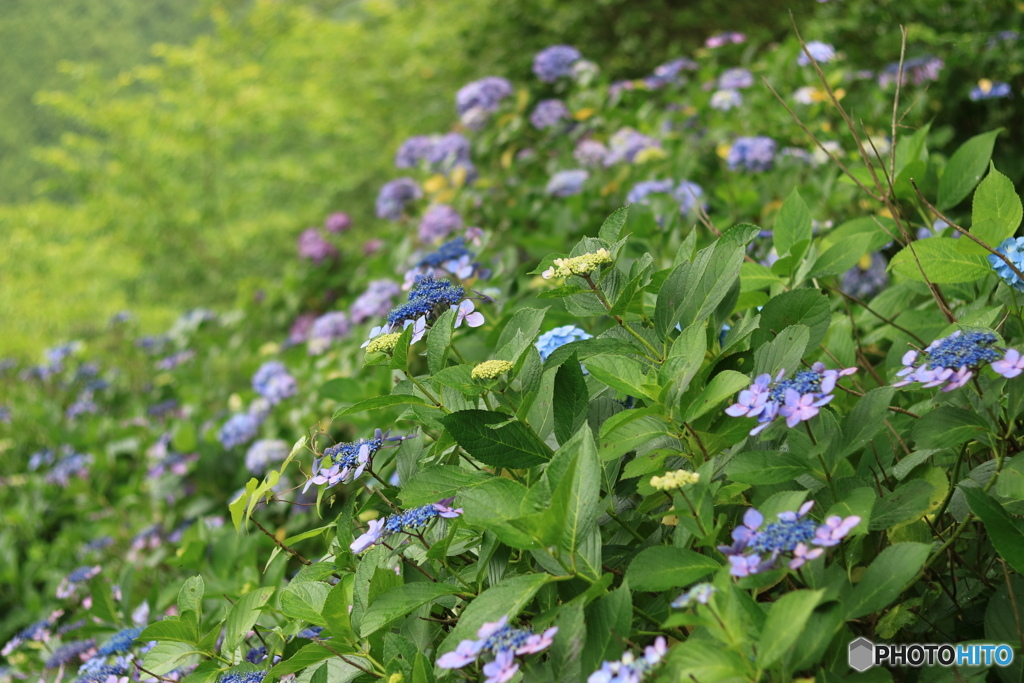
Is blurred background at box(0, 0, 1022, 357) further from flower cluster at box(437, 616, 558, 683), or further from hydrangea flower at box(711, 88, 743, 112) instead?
flower cluster at box(437, 616, 558, 683)

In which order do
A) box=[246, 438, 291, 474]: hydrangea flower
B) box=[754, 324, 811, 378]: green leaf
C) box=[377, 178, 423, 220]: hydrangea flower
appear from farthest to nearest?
1. box=[377, 178, 423, 220]: hydrangea flower
2. box=[246, 438, 291, 474]: hydrangea flower
3. box=[754, 324, 811, 378]: green leaf

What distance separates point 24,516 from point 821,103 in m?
3.08

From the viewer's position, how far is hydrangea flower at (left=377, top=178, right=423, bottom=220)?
313 cm

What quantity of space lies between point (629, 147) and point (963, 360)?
2096mm

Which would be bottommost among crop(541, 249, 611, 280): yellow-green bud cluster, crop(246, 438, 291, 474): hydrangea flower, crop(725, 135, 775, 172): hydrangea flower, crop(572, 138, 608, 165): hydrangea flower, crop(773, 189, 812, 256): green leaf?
crop(246, 438, 291, 474): hydrangea flower

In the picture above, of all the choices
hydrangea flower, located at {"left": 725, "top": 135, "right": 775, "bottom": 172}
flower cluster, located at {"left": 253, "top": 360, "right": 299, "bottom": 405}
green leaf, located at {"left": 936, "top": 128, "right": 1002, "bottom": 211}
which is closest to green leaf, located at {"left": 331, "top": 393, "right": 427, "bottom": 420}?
A: green leaf, located at {"left": 936, "top": 128, "right": 1002, "bottom": 211}

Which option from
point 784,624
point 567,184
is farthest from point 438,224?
point 784,624

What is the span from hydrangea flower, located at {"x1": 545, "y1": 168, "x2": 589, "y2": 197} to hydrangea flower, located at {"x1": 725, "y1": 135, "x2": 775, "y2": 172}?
472 mm

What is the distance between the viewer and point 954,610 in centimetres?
81

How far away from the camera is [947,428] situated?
77cm

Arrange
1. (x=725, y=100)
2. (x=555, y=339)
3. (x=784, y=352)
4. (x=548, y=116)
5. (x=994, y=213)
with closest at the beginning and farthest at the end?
(x=784, y=352), (x=994, y=213), (x=555, y=339), (x=725, y=100), (x=548, y=116)

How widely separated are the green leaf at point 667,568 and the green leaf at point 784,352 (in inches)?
8.6

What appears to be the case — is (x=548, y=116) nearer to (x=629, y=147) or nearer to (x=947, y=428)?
(x=629, y=147)

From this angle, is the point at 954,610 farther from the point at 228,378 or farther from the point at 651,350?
the point at 228,378
